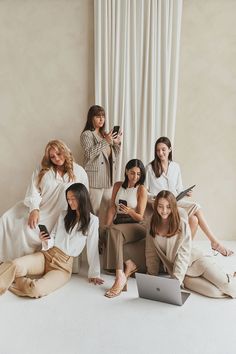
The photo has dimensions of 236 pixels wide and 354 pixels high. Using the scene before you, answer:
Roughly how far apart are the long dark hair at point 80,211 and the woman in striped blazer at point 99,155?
67cm

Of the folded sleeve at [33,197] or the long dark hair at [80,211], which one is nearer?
the long dark hair at [80,211]

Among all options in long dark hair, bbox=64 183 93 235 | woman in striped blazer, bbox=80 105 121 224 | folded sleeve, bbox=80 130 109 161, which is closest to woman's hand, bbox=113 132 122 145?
woman in striped blazer, bbox=80 105 121 224

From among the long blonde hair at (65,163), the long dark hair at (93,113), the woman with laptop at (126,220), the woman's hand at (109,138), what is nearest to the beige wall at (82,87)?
the long dark hair at (93,113)

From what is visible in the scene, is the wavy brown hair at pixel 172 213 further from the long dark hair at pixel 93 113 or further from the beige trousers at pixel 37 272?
the long dark hair at pixel 93 113

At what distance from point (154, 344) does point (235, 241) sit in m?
2.51

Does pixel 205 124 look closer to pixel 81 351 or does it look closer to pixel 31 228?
pixel 31 228

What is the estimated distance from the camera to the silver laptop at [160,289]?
2.88 m

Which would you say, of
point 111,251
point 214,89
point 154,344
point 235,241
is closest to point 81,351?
point 154,344

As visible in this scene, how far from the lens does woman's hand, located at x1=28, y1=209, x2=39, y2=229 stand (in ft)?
11.6

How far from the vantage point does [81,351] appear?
2.37 meters

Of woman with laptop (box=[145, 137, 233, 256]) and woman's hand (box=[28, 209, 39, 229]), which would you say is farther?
woman with laptop (box=[145, 137, 233, 256])

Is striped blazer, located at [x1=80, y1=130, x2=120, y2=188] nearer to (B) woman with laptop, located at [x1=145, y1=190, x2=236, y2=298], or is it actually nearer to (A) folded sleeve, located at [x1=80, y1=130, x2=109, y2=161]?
(A) folded sleeve, located at [x1=80, y1=130, x2=109, y2=161]

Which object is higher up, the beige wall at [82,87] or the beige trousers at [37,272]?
the beige wall at [82,87]

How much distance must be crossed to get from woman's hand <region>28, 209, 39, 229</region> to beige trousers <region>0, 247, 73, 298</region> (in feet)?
0.87
